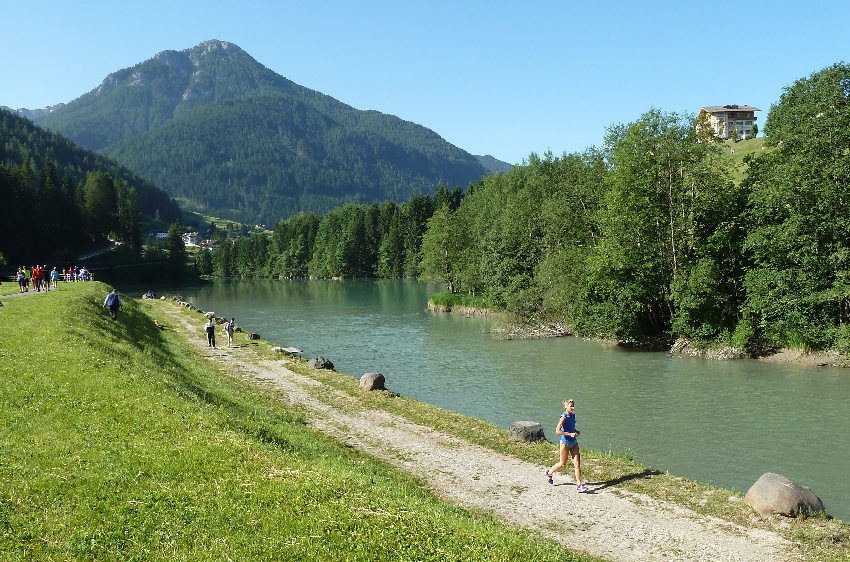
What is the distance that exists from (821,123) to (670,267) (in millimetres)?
15905

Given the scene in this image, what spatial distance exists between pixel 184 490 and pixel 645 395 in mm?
29492

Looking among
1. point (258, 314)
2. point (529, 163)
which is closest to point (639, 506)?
point (258, 314)

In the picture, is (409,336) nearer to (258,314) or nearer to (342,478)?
(258,314)

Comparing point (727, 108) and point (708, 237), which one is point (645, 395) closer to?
point (708, 237)

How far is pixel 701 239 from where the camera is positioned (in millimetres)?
51562

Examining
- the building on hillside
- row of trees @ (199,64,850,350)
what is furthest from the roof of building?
row of trees @ (199,64,850,350)

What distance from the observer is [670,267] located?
2074 inches

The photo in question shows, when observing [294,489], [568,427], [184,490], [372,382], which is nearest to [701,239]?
[372,382]

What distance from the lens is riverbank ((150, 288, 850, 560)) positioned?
14.3 meters

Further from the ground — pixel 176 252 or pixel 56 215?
pixel 56 215

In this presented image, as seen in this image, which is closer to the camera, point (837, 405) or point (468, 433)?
point (468, 433)

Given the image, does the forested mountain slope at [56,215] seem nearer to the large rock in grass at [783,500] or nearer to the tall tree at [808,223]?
the tall tree at [808,223]

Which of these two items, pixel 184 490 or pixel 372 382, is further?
pixel 372 382

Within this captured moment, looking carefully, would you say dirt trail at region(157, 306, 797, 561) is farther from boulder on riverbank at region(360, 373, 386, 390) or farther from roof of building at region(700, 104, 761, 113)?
roof of building at region(700, 104, 761, 113)
